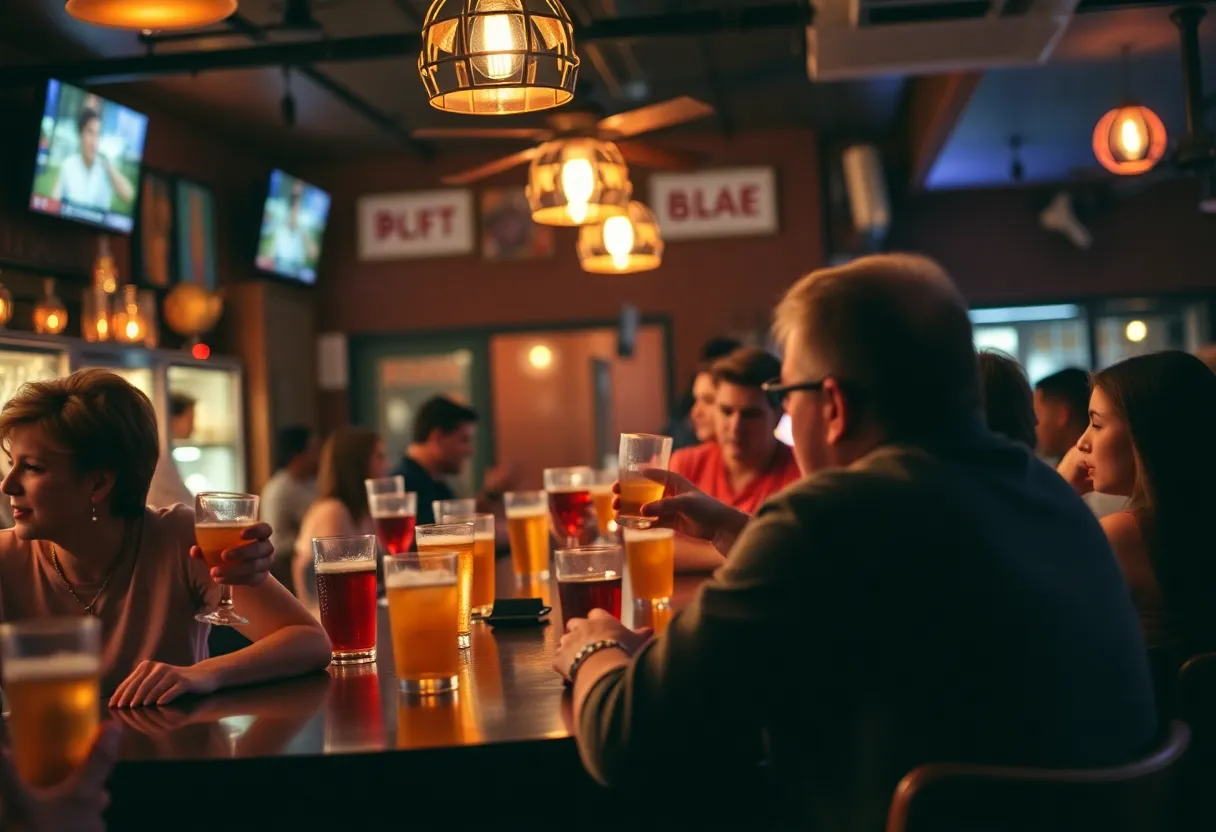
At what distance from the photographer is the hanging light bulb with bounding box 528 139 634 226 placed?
3.85 metres

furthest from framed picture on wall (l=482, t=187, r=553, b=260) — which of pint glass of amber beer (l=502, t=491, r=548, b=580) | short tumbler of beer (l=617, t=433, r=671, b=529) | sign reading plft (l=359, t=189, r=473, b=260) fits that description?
short tumbler of beer (l=617, t=433, r=671, b=529)

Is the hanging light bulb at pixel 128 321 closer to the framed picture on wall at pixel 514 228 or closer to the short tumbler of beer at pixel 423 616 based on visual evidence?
the framed picture on wall at pixel 514 228

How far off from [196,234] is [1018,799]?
7189 mm

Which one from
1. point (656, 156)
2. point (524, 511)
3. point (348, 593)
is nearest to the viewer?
point (348, 593)

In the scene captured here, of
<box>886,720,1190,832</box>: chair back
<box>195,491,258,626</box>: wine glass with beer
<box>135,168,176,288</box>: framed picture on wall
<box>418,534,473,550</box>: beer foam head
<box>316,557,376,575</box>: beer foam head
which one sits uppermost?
<box>135,168,176,288</box>: framed picture on wall

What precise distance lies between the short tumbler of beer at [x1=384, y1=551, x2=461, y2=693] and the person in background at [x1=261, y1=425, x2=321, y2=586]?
4.99 metres

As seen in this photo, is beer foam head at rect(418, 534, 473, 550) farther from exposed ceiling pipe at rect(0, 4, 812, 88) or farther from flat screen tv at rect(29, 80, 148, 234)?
flat screen tv at rect(29, 80, 148, 234)

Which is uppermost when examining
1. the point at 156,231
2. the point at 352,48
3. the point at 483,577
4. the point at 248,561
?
the point at 352,48

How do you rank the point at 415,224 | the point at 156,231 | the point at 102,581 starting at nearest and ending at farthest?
the point at 102,581
the point at 156,231
the point at 415,224

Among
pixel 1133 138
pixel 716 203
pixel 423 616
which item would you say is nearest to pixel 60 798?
pixel 423 616

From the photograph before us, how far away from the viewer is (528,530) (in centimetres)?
316

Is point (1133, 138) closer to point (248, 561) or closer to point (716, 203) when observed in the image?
point (716, 203)

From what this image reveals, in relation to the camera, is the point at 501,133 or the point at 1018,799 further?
the point at 501,133

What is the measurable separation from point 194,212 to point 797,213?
13.0 ft
